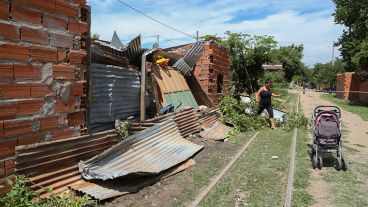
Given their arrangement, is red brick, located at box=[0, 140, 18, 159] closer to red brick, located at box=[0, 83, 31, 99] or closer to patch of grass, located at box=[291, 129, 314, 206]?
red brick, located at box=[0, 83, 31, 99]

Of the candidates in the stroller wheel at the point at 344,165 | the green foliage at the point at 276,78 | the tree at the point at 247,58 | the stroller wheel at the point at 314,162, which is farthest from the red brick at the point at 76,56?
the green foliage at the point at 276,78

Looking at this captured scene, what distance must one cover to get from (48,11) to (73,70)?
113cm

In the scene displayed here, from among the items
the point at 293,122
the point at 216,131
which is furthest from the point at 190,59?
the point at 293,122

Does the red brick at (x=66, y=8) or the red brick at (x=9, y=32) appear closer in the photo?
the red brick at (x=9, y=32)

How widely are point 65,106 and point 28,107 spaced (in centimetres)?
A: 87

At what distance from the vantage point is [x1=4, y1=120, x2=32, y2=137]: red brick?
544cm

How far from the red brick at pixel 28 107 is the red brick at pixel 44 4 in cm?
149

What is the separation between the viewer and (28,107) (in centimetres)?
580

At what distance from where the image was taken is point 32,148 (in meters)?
5.76

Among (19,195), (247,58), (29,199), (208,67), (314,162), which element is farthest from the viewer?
(247,58)

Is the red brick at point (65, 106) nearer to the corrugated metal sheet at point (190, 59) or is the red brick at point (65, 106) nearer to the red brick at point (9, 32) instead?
the red brick at point (9, 32)

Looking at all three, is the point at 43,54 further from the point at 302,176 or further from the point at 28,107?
the point at 302,176

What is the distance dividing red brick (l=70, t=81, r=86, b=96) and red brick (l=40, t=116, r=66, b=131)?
0.57 m

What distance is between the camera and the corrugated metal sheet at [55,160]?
5691mm
